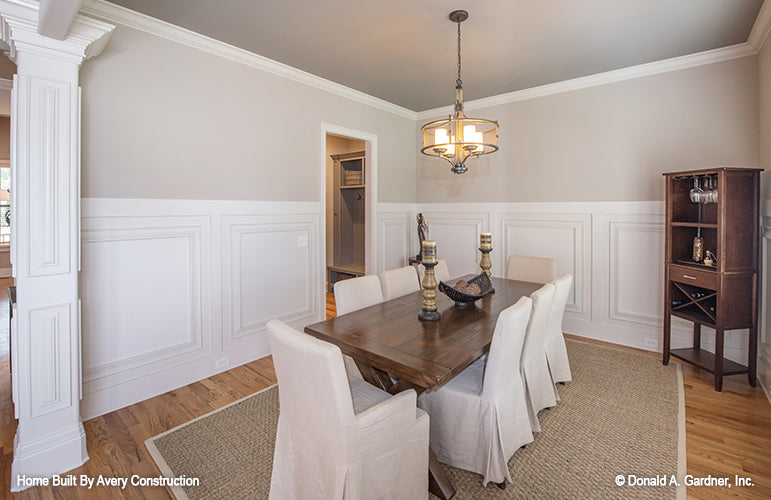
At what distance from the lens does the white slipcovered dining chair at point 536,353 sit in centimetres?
200

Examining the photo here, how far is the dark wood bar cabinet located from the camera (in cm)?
268

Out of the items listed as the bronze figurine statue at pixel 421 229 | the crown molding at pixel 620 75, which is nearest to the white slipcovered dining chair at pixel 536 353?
the crown molding at pixel 620 75

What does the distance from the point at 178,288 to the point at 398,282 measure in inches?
A: 63.3

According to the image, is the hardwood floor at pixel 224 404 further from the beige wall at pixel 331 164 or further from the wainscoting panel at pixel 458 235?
the beige wall at pixel 331 164

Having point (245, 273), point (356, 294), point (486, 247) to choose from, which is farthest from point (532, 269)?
point (245, 273)

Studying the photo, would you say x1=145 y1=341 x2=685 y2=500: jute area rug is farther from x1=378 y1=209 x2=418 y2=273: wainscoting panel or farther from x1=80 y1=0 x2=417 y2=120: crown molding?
x1=80 y1=0 x2=417 y2=120: crown molding

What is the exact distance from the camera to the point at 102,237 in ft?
7.90

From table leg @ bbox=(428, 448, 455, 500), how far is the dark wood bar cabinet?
2.28 m

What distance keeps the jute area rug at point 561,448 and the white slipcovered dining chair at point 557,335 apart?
0.12m

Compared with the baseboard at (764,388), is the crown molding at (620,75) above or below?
above

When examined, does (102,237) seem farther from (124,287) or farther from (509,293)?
(509,293)

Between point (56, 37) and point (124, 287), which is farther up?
point (56, 37)

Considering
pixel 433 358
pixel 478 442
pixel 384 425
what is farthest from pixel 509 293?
pixel 384 425

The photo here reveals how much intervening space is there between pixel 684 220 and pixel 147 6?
4.20 metres
